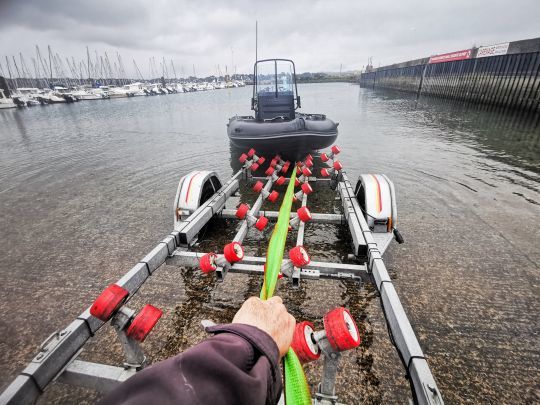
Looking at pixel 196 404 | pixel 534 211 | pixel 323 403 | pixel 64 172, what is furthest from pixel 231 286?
pixel 64 172

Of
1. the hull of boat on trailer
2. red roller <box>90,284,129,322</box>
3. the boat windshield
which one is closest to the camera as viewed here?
red roller <box>90,284,129,322</box>

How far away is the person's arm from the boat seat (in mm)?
10322

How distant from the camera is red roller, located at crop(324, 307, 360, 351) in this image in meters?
1.68

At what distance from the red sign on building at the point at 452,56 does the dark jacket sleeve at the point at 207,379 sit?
133ft

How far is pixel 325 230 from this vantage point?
17.5 ft

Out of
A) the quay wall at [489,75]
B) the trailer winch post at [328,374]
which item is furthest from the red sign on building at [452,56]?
the trailer winch post at [328,374]

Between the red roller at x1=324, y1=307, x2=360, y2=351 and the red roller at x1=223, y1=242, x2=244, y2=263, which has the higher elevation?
the red roller at x1=324, y1=307, x2=360, y2=351

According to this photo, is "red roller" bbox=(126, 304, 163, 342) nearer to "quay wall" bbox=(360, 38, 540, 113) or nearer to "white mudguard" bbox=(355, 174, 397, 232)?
"white mudguard" bbox=(355, 174, 397, 232)

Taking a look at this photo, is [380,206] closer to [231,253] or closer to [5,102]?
[231,253]

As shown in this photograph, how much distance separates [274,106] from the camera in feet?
35.3

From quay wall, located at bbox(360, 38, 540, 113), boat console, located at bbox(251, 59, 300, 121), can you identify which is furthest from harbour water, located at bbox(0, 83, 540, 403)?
quay wall, located at bbox(360, 38, 540, 113)

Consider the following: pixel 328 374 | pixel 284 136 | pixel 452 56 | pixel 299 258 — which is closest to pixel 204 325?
pixel 328 374

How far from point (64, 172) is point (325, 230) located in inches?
359

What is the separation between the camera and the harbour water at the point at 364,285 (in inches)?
110
